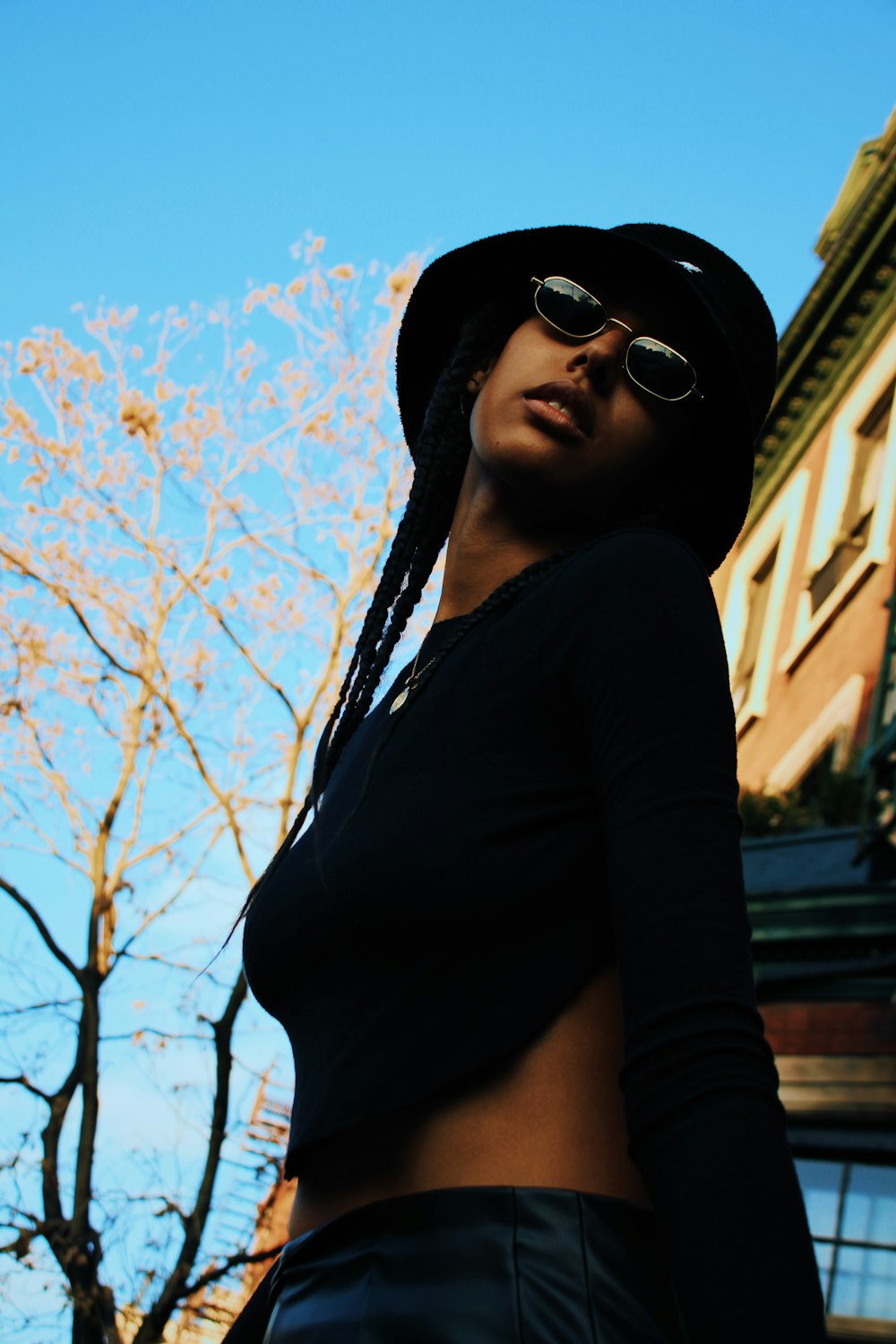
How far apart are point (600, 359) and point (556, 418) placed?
109 millimetres

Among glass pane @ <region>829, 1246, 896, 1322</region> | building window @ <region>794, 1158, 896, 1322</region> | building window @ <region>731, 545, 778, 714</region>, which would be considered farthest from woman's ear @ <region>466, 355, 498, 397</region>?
building window @ <region>731, 545, 778, 714</region>

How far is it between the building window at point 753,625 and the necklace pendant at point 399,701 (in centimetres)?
1523

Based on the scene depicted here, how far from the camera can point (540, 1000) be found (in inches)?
53.1

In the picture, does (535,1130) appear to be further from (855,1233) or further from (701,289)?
(855,1233)

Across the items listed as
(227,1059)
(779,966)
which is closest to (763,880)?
(779,966)

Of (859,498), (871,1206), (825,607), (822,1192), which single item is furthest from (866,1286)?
(859,498)

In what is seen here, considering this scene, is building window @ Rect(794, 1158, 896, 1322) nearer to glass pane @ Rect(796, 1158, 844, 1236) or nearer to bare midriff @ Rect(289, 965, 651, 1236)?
glass pane @ Rect(796, 1158, 844, 1236)

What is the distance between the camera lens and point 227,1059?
12898mm

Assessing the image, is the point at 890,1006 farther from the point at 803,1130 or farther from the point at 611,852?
the point at 611,852

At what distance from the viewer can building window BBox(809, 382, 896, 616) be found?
14.9m

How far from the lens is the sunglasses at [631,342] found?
77.7 inches

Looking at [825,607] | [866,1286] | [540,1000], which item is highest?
[825,607]

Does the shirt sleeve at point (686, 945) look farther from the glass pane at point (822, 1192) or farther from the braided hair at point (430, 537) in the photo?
the glass pane at point (822, 1192)

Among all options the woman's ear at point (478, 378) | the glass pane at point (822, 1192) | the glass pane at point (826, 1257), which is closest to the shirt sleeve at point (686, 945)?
the woman's ear at point (478, 378)
